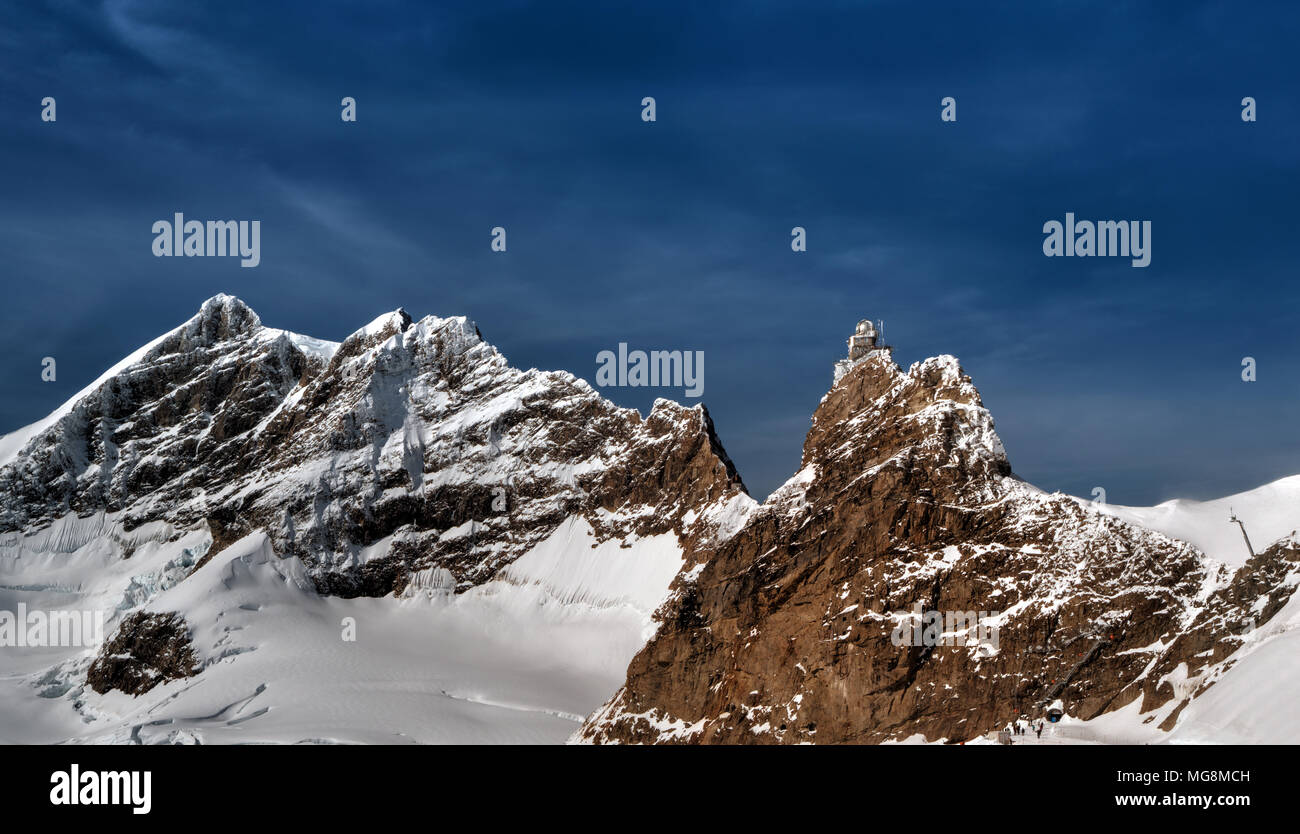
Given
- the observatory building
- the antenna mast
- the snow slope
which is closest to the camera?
the antenna mast

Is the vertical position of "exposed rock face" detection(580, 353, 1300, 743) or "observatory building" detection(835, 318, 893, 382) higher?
"observatory building" detection(835, 318, 893, 382)

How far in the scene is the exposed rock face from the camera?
11600 centimetres

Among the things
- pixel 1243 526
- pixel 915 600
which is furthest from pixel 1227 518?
pixel 915 600

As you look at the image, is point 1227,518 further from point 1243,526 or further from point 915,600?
point 915,600

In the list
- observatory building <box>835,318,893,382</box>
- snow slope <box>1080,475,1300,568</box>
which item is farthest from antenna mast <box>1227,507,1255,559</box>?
observatory building <box>835,318,893,382</box>

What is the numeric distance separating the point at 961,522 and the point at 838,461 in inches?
976

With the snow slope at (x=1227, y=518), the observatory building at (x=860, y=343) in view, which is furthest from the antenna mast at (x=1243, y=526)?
the observatory building at (x=860, y=343)

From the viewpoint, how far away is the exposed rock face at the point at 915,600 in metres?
116

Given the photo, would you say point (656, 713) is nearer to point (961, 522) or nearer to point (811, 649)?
point (811, 649)

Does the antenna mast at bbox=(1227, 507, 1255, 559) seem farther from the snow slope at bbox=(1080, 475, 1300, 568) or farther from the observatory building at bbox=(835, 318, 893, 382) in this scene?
the observatory building at bbox=(835, 318, 893, 382)

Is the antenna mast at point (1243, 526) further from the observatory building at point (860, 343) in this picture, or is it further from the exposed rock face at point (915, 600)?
the observatory building at point (860, 343)

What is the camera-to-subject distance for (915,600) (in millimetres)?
134000
